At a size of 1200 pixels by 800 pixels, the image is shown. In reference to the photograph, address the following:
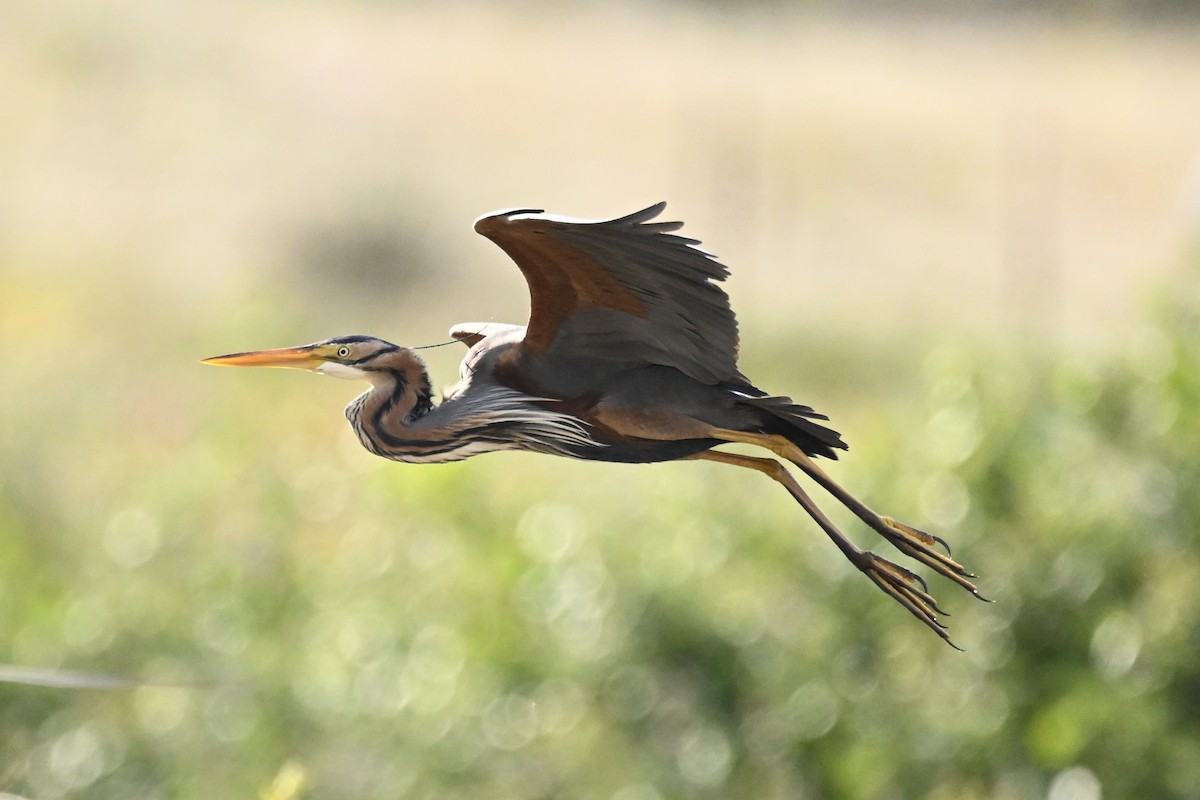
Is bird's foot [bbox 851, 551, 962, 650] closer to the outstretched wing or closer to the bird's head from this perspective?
the outstretched wing

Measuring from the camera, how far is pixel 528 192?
26.1 m

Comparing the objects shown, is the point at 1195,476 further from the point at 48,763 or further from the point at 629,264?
the point at 629,264

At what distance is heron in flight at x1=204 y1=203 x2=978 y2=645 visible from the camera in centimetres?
237

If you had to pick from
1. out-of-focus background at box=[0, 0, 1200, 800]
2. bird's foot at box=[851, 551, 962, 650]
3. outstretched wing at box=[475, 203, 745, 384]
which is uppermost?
outstretched wing at box=[475, 203, 745, 384]

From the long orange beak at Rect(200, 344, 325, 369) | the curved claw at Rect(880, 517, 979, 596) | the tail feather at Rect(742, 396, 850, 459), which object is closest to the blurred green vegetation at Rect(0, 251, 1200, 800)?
A: the curved claw at Rect(880, 517, 979, 596)

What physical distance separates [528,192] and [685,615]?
17029 millimetres

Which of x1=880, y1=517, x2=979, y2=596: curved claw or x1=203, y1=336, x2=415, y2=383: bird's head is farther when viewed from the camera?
x1=880, y1=517, x2=979, y2=596: curved claw

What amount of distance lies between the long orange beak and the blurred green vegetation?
6.75 metres

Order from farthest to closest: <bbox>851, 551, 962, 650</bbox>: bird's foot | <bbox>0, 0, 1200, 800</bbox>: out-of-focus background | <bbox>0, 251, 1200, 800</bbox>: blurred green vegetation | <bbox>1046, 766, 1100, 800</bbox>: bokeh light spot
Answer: <bbox>0, 0, 1200, 800</bbox>: out-of-focus background < <bbox>0, 251, 1200, 800</bbox>: blurred green vegetation < <bbox>1046, 766, 1100, 800</bbox>: bokeh light spot < <bbox>851, 551, 962, 650</bbox>: bird's foot

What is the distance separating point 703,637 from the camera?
31.3ft

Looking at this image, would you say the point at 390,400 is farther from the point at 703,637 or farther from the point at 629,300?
the point at 703,637

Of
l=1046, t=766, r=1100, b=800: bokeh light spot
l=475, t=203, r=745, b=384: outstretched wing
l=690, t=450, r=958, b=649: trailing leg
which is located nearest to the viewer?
l=475, t=203, r=745, b=384: outstretched wing

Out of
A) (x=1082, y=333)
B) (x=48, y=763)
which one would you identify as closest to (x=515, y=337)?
(x=48, y=763)

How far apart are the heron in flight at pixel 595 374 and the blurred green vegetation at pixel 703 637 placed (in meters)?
6.53
